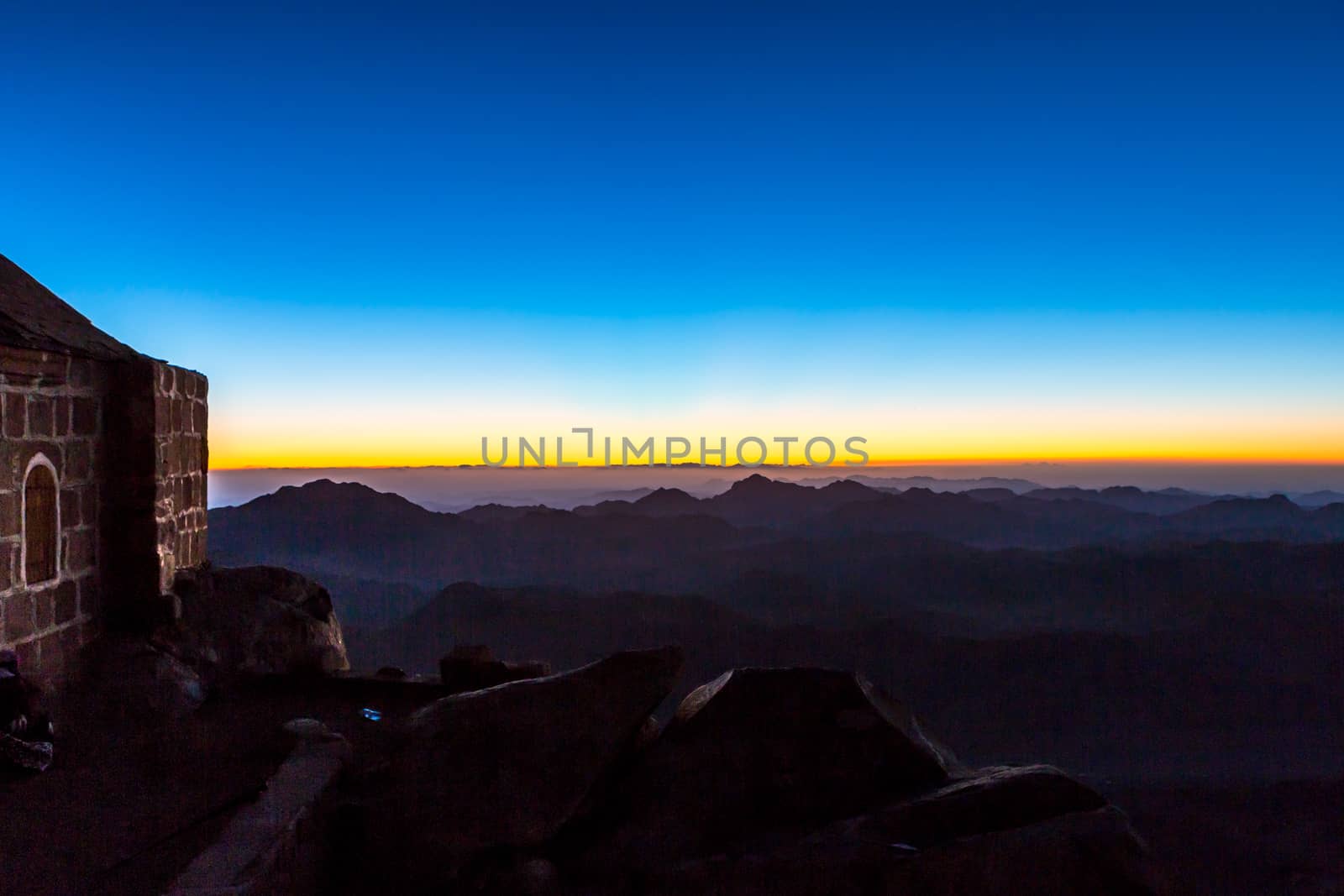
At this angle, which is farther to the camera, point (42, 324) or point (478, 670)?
point (478, 670)

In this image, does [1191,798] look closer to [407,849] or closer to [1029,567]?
[407,849]

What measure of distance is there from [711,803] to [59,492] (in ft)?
21.7

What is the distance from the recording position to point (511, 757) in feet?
19.2

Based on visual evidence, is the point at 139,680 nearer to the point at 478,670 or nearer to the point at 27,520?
the point at 27,520

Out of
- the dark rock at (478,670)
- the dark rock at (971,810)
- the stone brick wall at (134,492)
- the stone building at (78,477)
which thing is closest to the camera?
the dark rock at (971,810)

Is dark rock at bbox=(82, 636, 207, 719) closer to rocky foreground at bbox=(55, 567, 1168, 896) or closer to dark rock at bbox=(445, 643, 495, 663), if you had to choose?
rocky foreground at bbox=(55, 567, 1168, 896)

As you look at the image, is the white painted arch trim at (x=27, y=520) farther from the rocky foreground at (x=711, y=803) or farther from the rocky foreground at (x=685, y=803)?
the rocky foreground at (x=711, y=803)

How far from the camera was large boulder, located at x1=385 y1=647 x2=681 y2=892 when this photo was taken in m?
5.25

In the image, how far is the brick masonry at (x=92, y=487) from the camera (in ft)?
22.6

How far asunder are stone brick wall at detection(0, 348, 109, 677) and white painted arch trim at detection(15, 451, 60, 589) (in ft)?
0.05

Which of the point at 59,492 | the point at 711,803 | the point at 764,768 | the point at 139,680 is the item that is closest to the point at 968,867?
the point at 764,768

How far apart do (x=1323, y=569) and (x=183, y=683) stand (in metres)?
78.5

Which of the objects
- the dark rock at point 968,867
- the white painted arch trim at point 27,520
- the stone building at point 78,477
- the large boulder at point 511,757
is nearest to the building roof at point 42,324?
the stone building at point 78,477

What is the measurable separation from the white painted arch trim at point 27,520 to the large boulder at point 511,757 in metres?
3.69
